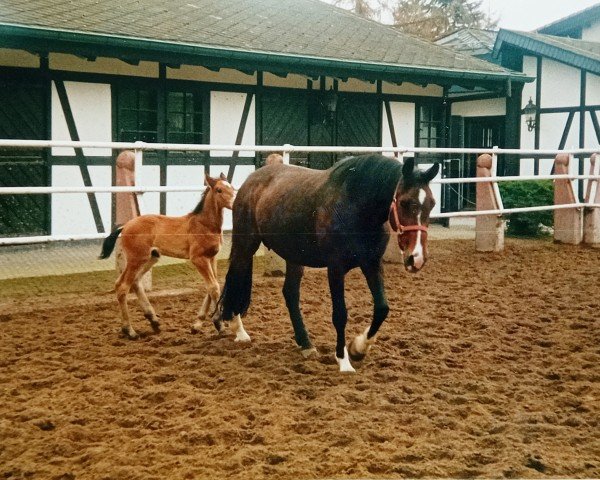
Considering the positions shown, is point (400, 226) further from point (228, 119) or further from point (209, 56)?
point (228, 119)

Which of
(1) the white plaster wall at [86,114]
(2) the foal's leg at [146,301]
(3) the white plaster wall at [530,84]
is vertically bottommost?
(2) the foal's leg at [146,301]

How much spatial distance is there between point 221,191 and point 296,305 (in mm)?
1228

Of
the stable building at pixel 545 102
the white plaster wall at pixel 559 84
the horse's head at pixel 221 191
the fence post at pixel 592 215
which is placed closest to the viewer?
the horse's head at pixel 221 191

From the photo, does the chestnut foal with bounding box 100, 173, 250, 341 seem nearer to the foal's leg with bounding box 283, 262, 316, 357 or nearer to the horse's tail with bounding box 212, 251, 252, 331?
the horse's tail with bounding box 212, 251, 252, 331

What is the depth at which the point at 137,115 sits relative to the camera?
12.1 metres

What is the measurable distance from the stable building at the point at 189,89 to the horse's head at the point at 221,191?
2385 millimetres

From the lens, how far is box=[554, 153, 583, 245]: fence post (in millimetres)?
12000

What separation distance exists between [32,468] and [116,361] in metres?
1.91

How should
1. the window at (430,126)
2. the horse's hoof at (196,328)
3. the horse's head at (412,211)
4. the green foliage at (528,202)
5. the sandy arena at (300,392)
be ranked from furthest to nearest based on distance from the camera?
1. the window at (430,126)
2. the green foliage at (528,202)
3. the horse's hoof at (196,328)
4. the horse's head at (412,211)
5. the sandy arena at (300,392)

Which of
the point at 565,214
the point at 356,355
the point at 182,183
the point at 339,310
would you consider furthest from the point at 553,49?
the point at 356,355

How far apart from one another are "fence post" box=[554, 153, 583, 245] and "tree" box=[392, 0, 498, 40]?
30567mm

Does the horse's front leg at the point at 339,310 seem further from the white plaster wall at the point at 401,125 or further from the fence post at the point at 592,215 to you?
the white plaster wall at the point at 401,125

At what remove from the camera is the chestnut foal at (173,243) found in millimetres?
6004

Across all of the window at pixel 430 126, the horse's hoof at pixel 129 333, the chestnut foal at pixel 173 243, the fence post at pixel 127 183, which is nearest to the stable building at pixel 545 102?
the window at pixel 430 126
